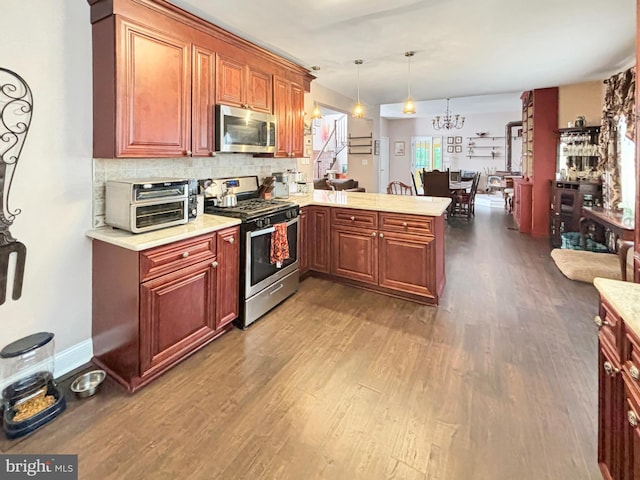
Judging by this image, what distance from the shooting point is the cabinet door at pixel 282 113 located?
3638 mm

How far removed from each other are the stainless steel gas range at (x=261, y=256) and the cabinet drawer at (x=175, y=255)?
1.20 ft

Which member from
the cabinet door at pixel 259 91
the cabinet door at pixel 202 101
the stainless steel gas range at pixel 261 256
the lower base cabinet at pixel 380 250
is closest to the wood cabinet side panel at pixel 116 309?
the stainless steel gas range at pixel 261 256

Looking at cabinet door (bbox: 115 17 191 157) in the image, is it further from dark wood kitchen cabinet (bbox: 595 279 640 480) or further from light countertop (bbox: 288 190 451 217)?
dark wood kitchen cabinet (bbox: 595 279 640 480)

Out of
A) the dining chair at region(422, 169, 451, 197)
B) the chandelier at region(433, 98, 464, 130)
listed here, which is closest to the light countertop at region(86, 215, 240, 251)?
the dining chair at region(422, 169, 451, 197)

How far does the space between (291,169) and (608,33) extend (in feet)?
11.8

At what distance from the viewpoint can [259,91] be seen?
11.1ft

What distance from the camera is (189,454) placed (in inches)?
65.2

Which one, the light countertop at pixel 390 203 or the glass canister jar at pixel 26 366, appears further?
the light countertop at pixel 390 203

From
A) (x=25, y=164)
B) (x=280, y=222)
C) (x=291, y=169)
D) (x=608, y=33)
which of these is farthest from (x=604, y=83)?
(x=25, y=164)

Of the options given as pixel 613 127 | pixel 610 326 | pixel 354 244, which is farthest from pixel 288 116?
pixel 613 127

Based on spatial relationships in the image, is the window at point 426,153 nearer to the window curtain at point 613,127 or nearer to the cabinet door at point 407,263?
the window curtain at point 613,127

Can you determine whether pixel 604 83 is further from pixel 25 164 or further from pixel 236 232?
pixel 25 164

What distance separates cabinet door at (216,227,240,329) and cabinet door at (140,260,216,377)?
7cm

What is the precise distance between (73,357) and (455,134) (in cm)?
1231
